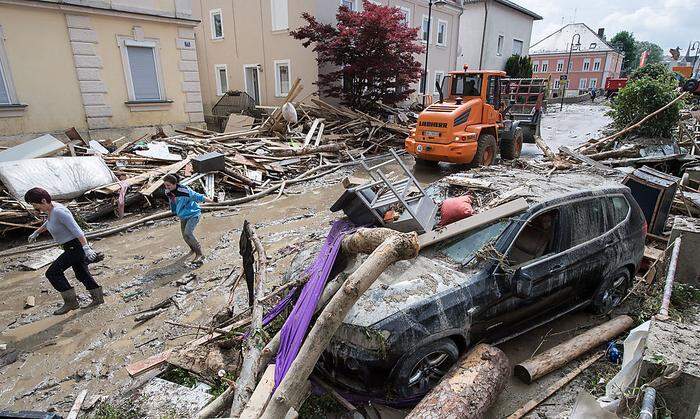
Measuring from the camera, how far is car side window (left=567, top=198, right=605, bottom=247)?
4441mm

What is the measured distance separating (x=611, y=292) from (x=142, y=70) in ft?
49.2

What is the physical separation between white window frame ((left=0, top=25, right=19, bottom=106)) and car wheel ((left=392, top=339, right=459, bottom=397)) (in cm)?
1340

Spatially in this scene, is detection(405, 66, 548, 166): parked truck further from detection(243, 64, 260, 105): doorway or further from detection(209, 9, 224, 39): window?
detection(209, 9, 224, 39): window

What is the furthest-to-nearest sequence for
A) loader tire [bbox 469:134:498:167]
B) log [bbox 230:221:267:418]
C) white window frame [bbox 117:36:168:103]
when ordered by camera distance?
white window frame [bbox 117:36:168:103] → loader tire [bbox 469:134:498:167] → log [bbox 230:221:267:418]

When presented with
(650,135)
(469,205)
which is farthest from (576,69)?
(469,205)

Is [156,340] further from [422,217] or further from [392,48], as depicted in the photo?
[392,48]

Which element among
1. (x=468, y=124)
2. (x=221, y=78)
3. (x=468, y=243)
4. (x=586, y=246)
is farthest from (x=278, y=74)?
(x=586, y=246)

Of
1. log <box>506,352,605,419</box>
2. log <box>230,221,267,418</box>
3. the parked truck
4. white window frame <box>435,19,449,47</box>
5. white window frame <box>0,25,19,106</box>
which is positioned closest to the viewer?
log <box>230,221,267,418</box>

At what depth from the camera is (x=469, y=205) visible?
15.1 feet

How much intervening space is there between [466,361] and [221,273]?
4218 mm

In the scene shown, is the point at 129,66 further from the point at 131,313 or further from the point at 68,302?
the point at 131,313

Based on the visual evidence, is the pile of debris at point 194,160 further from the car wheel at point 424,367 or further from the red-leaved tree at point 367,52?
the car wheel at point 424,367

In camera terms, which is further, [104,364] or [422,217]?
[422,217]

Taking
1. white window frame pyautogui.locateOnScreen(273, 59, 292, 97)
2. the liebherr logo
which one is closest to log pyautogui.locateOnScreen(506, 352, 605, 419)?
the liebherr logo
